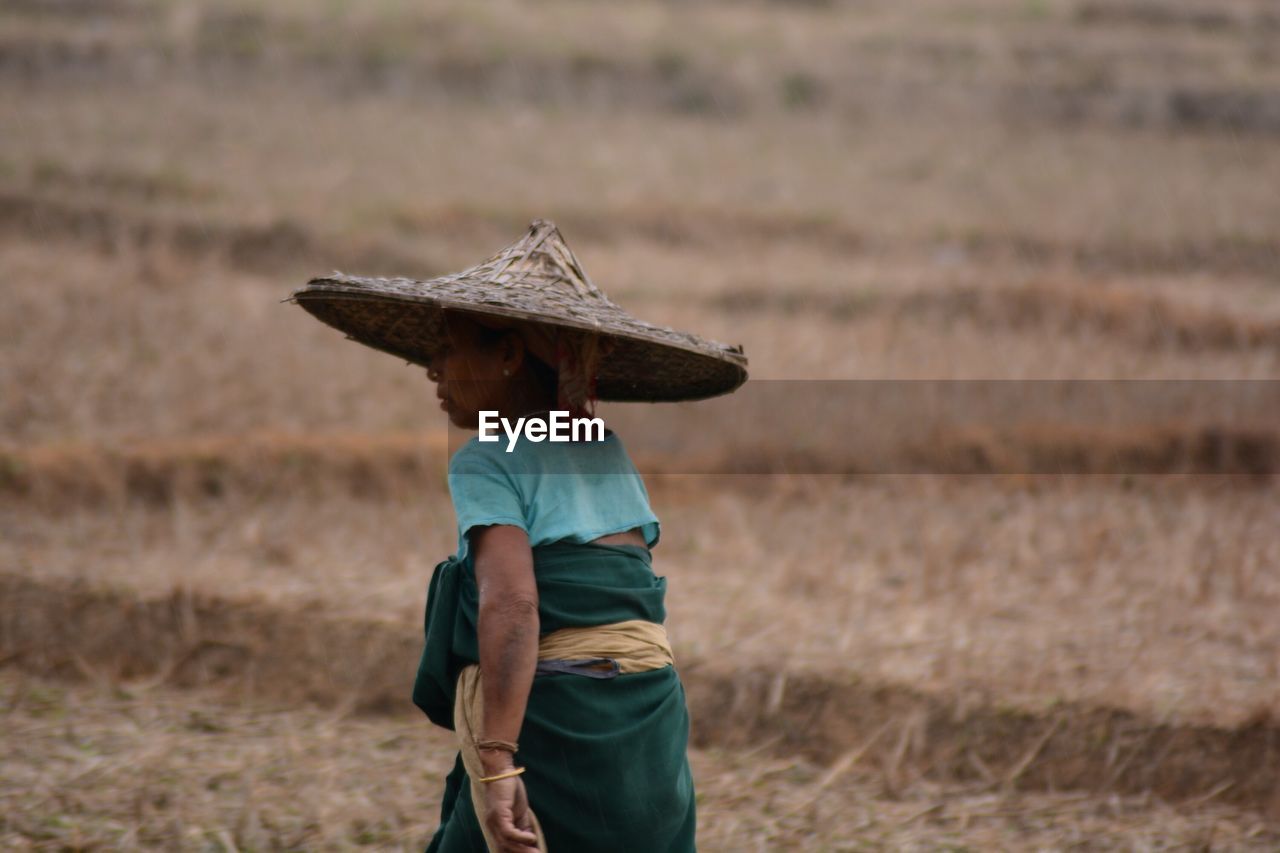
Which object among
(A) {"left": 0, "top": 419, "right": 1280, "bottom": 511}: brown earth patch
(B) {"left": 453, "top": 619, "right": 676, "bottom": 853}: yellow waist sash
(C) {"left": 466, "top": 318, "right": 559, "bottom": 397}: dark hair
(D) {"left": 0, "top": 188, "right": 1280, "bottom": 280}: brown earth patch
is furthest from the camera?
(D) {"left": 0, "top": 188, "right": 1280, "bottom": 280}: brown earth patch

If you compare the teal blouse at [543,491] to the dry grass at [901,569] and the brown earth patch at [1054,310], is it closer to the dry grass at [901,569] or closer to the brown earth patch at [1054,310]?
the dry grass at [901,569]

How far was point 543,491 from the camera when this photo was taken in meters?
1.87

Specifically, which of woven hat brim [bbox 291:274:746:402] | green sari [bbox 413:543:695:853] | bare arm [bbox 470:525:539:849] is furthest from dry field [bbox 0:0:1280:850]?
bare arm [bbox 470:525:539:849]

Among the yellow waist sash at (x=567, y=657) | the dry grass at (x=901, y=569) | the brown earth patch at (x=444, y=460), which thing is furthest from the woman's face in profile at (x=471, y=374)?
the brown earth patch at (x=444, y=460)

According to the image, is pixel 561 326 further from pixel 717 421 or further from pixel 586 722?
pixel 717 421

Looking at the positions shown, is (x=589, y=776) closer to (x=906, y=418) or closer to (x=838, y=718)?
(x=838, y=718)

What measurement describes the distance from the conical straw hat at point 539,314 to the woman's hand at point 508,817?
714 mm

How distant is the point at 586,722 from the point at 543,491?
37 centimetres

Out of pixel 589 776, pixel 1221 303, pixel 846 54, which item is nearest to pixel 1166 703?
pixel 589 776

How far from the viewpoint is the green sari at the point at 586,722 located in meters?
1.88

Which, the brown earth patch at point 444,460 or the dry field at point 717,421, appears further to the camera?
the brown earth patch at point 444,460

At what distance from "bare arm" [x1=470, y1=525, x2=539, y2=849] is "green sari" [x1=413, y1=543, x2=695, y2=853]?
0.29ft

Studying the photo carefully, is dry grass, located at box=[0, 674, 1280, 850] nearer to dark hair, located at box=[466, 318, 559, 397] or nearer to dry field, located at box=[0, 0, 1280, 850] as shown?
dry field, located at box=[0, 0, 1280, 850]

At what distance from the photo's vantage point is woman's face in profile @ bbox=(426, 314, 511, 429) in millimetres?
1946
